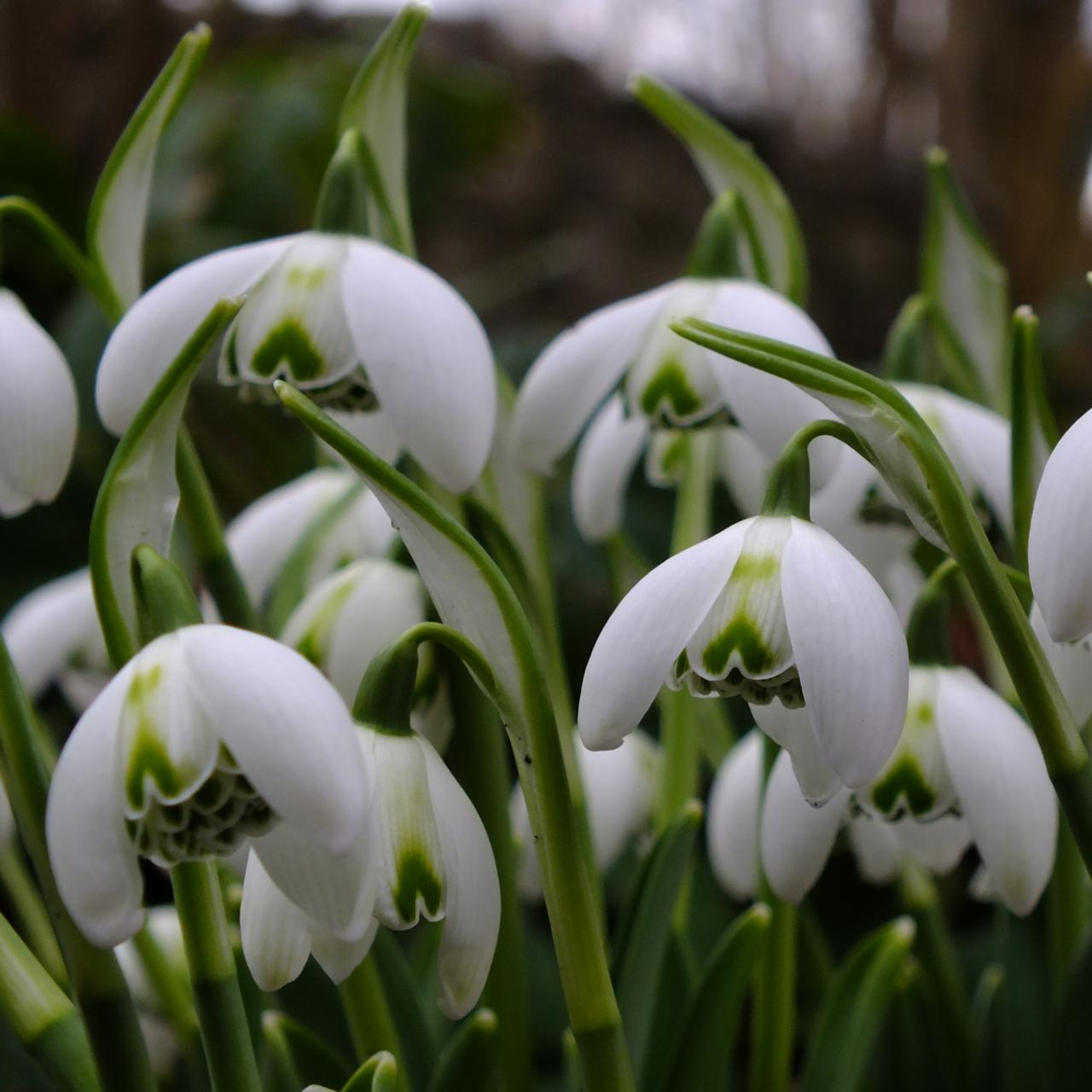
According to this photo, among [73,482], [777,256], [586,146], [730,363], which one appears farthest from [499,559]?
[586,146]

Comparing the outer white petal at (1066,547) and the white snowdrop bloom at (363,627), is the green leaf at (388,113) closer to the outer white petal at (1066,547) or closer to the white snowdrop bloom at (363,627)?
the white snowdrop bloom at (363,627)

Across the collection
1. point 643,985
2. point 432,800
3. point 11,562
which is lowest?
point 11,562

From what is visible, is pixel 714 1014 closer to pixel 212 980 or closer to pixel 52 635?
pixel 212 980

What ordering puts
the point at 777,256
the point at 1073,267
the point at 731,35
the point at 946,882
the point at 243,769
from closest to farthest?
the point at 243,769 < the point at 777,256 < the point at 946,882 < the point at 1073,267 < the point at 731,35

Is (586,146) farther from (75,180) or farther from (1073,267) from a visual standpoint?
(75,180)

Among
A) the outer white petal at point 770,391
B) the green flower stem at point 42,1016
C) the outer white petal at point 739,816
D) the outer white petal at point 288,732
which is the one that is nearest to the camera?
the outer white petal at point 288,732

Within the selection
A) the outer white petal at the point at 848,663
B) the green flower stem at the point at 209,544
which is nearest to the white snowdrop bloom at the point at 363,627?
the green flower stem at the point at 209,544
